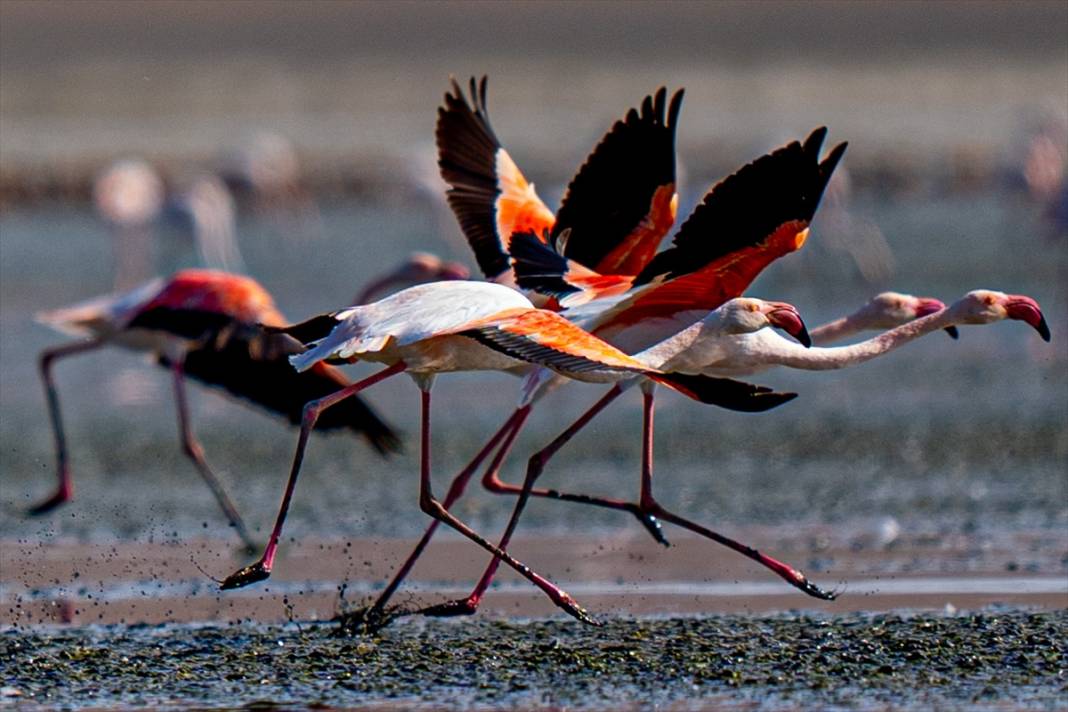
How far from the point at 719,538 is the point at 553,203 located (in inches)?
400

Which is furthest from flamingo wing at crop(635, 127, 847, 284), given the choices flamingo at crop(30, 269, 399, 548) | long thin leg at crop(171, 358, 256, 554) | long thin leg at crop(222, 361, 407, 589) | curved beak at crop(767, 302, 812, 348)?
long thin leg at crop(171, 358, 256, 554)

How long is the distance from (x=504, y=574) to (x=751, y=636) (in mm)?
1648

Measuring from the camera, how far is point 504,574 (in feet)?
26.6

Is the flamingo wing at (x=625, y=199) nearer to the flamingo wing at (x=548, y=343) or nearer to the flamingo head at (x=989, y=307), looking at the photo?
the flamingo head at (x=989, y=307)

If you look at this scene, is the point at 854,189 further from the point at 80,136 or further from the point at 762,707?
the point at 762,707

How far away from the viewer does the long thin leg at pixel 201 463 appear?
8.69 metres

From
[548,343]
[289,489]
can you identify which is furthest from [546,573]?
[548,343]

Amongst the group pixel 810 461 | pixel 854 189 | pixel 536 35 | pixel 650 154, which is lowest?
pixel 810 461

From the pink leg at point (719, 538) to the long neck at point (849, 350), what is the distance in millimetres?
663

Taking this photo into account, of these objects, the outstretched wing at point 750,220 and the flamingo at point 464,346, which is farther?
the outstretched wing at point 750,220

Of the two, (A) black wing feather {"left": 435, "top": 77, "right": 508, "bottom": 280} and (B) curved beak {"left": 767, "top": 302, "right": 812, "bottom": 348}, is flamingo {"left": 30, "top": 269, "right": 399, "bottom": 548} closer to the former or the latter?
(A) black wing feather {"left": 435, "top": 77, "right": 508, "bottom": 280}

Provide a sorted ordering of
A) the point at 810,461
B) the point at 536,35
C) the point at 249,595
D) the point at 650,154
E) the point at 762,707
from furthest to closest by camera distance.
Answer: the point at 536,35 → the point at 810,461 → the point at 650,154 → the point at 249,595 → the point at 762,707

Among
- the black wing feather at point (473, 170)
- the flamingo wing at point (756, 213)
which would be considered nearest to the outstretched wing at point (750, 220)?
the flamingo wing at point (756, 213)

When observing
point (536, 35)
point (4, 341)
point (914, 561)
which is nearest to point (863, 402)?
point (914, 561)
